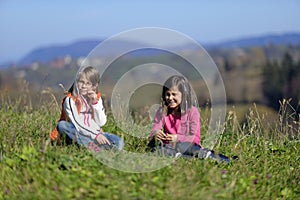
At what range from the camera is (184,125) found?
614 cm

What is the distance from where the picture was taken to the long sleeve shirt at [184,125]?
6098mm

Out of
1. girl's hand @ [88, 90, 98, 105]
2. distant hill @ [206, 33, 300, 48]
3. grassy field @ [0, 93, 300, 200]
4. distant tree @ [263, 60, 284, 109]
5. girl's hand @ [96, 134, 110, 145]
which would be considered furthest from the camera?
distant tree @ [263, 60, 284, 109]

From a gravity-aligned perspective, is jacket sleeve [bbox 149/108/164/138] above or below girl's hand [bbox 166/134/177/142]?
above

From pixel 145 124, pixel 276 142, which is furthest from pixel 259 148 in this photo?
pixel 145 124

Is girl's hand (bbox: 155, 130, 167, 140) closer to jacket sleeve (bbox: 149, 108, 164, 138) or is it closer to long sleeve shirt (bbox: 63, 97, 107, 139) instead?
jacket sleeve (bbox: 149, 108, 164, 138)

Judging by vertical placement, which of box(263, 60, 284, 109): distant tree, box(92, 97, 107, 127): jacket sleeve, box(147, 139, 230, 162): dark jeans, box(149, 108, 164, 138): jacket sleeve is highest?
box(92, 97, 107, 127): jacket sleeve

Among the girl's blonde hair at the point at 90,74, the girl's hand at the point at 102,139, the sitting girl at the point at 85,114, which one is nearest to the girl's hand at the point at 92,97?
the sitting girl at the point at 85,114

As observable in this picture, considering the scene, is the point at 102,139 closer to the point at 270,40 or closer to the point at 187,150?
the point at 187,150

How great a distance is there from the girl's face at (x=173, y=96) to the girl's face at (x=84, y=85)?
909 millimetres

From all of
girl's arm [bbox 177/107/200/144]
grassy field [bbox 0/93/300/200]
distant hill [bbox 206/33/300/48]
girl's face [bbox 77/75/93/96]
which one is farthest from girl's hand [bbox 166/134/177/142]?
distant hill [bbox 206/33/300/48]

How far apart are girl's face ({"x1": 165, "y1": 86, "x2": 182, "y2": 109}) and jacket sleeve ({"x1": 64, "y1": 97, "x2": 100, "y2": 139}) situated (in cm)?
93

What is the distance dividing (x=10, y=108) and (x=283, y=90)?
209 feet

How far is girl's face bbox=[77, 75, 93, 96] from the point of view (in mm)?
5949

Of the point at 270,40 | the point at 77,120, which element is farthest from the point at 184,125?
the point at 270,40
